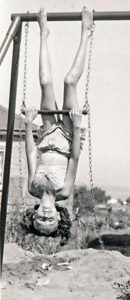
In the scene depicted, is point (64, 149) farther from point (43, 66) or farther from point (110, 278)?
point (110, 278)

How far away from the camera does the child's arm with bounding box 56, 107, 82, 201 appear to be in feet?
10.9

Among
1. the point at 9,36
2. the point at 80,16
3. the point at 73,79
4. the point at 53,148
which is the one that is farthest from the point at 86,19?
the point at 53,148

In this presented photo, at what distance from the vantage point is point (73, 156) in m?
3.35

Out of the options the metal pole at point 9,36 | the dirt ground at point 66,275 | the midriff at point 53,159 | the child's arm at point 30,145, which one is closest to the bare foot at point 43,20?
the metal pole at point 9,36

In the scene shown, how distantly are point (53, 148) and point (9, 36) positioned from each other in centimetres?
96

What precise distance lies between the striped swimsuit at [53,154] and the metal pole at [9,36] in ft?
2.20

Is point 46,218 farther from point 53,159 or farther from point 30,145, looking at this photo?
point 30,145

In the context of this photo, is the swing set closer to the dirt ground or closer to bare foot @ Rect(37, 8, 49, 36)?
bare foot @ Rect(37, 8, 49, 36)

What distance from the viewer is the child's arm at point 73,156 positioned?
10.9 ft

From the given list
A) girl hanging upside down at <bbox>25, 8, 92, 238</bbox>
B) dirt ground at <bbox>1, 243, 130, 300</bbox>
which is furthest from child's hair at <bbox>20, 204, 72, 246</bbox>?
dirt ground at <bbox>1, 243, 130, 300</bbox>

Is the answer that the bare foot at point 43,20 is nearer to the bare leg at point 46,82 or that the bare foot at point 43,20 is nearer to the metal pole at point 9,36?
the bare leg at point 46,82

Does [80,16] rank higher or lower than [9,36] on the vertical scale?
higher

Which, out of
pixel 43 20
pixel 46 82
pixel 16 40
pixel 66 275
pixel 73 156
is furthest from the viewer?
pixel 66 275

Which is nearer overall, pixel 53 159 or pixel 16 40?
pixel 53 159
